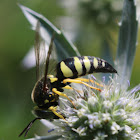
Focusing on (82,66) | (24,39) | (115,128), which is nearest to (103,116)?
(115,128)

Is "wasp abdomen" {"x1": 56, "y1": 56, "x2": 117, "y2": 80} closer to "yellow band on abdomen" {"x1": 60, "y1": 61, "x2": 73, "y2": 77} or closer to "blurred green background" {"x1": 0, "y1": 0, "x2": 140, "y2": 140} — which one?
"yellow band on abdomen" {"x1": 60, "y1": 61, "x2": 73, "y2": 77}

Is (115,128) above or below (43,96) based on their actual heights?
below

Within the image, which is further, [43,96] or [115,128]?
[43,96]

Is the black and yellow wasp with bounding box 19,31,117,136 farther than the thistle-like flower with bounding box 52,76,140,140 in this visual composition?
Yes

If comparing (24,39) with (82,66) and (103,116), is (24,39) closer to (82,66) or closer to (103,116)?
(82,66)

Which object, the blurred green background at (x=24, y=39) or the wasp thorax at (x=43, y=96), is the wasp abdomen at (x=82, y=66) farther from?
the blurred green background at (x=24, y=39)

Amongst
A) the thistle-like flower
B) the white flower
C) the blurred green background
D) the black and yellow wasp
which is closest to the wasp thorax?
the black and yellow wasp
